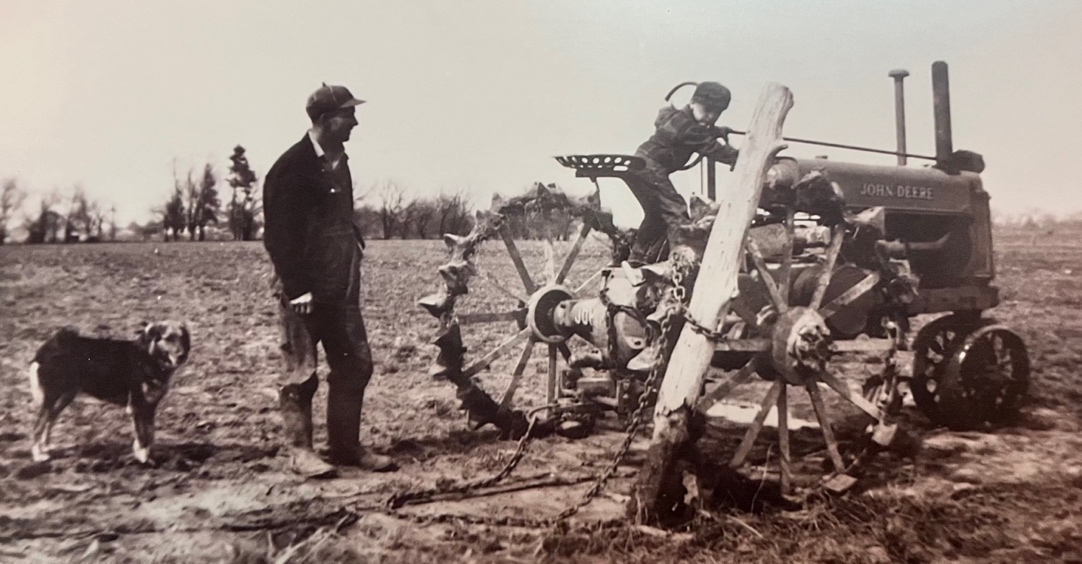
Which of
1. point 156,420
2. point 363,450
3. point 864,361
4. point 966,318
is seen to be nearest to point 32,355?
point 156,420

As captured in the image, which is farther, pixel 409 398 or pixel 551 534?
pixel 409 398

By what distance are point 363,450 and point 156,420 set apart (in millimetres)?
898

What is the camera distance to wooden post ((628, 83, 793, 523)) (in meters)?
3.14

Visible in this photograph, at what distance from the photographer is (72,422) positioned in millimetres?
3096

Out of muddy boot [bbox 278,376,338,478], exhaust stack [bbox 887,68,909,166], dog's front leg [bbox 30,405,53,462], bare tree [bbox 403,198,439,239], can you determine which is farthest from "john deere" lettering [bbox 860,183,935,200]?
dog's front leg [bbox 30,405,53,462]

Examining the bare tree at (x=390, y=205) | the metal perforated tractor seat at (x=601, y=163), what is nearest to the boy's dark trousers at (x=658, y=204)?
the metal perforated tractor seat at (x=601, y=163)

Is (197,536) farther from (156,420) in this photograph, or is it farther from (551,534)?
(551,534)

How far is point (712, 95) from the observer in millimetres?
3547

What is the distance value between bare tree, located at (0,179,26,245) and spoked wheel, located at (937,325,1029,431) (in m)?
4.84

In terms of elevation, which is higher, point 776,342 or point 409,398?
point 776,342

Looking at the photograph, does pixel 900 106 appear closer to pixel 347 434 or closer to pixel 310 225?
pixel 310 225

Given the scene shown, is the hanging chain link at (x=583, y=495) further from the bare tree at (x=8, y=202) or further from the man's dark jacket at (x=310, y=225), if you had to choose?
the bare tree at (x=8, y=202)

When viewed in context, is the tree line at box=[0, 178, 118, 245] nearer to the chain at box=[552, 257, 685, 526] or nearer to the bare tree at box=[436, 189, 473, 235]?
the bare tree at box=[436, 189, 473, 235]

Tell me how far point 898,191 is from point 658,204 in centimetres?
157
